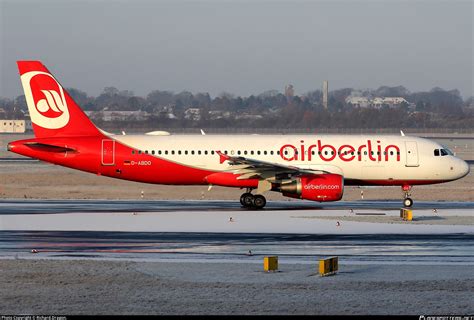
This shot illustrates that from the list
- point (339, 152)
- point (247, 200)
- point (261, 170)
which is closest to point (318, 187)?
point (261, 170)

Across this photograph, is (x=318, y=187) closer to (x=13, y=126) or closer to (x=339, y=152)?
(x=339, y=152)

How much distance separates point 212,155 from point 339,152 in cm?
658

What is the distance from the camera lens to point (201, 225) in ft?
117

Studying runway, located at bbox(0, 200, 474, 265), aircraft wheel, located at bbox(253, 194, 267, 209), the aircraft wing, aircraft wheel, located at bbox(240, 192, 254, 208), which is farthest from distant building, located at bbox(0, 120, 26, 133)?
aircraft wheel, located at bbox(253, 194, 267, 209)

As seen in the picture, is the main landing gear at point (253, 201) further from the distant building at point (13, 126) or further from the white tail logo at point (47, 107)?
the distant building at point (13, 126)

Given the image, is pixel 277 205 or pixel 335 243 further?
pixel 277 205

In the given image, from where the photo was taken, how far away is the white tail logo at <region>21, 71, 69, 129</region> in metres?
44.4

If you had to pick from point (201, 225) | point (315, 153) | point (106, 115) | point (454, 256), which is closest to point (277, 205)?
point (315, 153)

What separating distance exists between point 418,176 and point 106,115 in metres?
159

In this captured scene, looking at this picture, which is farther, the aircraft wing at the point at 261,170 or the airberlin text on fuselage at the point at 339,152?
the airberlin text on fuselage at the point at 339,152

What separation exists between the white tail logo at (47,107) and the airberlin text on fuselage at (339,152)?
11.4 m

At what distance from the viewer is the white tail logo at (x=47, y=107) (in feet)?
146

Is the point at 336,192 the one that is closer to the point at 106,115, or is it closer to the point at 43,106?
the point at 43,106

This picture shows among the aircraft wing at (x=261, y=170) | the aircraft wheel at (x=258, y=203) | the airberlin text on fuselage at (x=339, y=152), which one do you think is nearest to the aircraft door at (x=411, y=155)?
the airberlin text on fuselage at (x=339, y=152)
